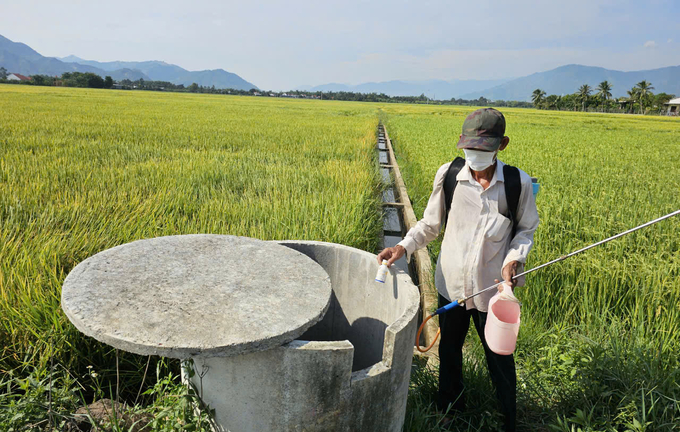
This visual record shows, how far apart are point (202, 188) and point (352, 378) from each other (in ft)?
12.4

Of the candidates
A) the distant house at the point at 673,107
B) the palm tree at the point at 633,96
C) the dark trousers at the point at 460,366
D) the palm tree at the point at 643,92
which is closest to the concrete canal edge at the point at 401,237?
the dark trousers at the point at 460,366

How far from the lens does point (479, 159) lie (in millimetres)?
1616

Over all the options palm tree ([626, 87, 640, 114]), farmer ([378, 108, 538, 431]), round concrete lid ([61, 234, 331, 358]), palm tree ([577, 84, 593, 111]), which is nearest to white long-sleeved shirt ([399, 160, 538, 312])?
farmer ([378, 108, 538, 431])

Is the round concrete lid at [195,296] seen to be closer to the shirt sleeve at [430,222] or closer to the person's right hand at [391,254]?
the person's right hand at [391,254]

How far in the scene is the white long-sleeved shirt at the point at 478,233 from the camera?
1624 millimetres

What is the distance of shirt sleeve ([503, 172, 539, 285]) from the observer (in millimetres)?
1598

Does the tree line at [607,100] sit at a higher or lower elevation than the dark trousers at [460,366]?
higher

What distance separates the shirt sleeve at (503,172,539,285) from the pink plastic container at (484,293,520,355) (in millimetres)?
155

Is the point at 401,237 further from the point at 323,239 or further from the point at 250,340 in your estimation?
the point at 250,340

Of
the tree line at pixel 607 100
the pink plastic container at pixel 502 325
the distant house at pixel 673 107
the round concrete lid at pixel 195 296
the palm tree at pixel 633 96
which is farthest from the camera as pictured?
the palm tree at pixel 633 96

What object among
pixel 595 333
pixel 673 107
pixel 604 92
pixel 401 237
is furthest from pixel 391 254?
pixel 673 107

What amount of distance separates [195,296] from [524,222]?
1307mm

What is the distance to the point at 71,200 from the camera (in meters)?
3.70

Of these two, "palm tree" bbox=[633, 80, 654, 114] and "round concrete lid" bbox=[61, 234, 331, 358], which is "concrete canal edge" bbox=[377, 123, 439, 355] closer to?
"round concrete lid" bbox=[61, 234, 331, 358]
